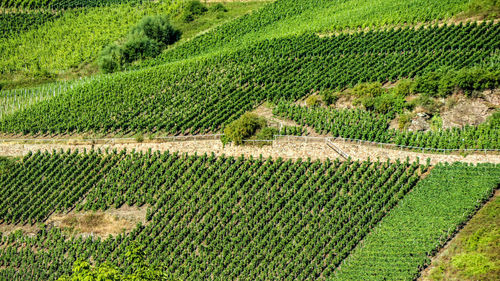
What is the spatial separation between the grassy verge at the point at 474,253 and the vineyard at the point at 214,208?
7449 millimetres

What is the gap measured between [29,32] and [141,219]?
66.8m

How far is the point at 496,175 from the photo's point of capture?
50000 millimetres

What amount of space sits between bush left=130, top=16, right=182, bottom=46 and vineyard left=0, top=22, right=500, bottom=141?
18.1 meters

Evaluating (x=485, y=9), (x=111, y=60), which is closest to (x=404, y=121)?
(x=485, y=9)

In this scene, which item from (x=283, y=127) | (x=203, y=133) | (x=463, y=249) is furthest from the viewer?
(x=203, y=133)

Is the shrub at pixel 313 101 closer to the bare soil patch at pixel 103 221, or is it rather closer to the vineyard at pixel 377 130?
the vineyard at pixel 377 130

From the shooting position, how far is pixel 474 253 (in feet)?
141

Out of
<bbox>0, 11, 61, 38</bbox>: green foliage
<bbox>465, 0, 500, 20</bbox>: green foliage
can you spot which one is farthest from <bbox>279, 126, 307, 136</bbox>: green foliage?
<bbox>0, 11, 61, 38</bbox>: green foliage

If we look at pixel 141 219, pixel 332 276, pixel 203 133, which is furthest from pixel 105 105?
pixel 332 276

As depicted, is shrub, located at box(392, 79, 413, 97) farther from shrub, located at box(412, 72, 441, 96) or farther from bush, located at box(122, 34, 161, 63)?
bush, located at box(122, 34, 161, 63)

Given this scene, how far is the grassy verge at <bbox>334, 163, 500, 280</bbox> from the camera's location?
45.0 metres

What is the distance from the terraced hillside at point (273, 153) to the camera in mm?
50906

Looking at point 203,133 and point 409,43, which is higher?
point 409,43

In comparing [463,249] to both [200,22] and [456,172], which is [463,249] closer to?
[456,172]
